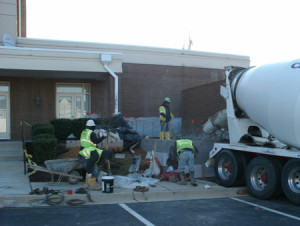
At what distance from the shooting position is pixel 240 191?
8.82 meters

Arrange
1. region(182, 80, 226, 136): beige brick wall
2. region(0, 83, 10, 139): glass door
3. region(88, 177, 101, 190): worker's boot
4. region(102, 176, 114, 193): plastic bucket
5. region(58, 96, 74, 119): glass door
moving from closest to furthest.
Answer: region(102, 176, 114, 193): plastic bucket < region(88, 177, 101, 190): worker's boot < region(182, 80, 226, 136): beige brick wall < region(0, 83, 10, 139): glass door < region(58, 96, 74, 119): glass door

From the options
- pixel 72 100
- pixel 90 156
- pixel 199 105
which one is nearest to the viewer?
pixel 90 156

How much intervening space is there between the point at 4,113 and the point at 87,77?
408 cm

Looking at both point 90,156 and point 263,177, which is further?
point 90,156

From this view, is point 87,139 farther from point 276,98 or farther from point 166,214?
point 276,98

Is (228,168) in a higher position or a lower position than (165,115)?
lower

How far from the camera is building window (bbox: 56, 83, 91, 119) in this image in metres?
16.1

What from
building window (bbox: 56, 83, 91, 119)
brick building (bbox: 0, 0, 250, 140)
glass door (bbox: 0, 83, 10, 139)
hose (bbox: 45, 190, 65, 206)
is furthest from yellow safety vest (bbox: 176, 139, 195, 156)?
glass door (bbox: 0, 83, 10, 139)

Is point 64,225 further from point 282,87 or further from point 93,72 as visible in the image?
point 93,72

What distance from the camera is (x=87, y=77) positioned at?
52.1 feet

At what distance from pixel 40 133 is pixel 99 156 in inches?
152

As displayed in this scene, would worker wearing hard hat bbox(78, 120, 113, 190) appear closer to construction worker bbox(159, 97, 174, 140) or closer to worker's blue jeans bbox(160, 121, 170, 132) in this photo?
construction worker bbox(159, 97, 174, 140)

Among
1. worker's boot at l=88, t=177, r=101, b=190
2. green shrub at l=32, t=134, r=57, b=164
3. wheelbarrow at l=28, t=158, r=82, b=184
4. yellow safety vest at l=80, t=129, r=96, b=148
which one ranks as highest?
yellow safety vest at l=80, t=129, r=96, b=148

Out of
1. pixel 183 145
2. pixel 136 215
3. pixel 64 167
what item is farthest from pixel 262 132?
pixel 64 167
